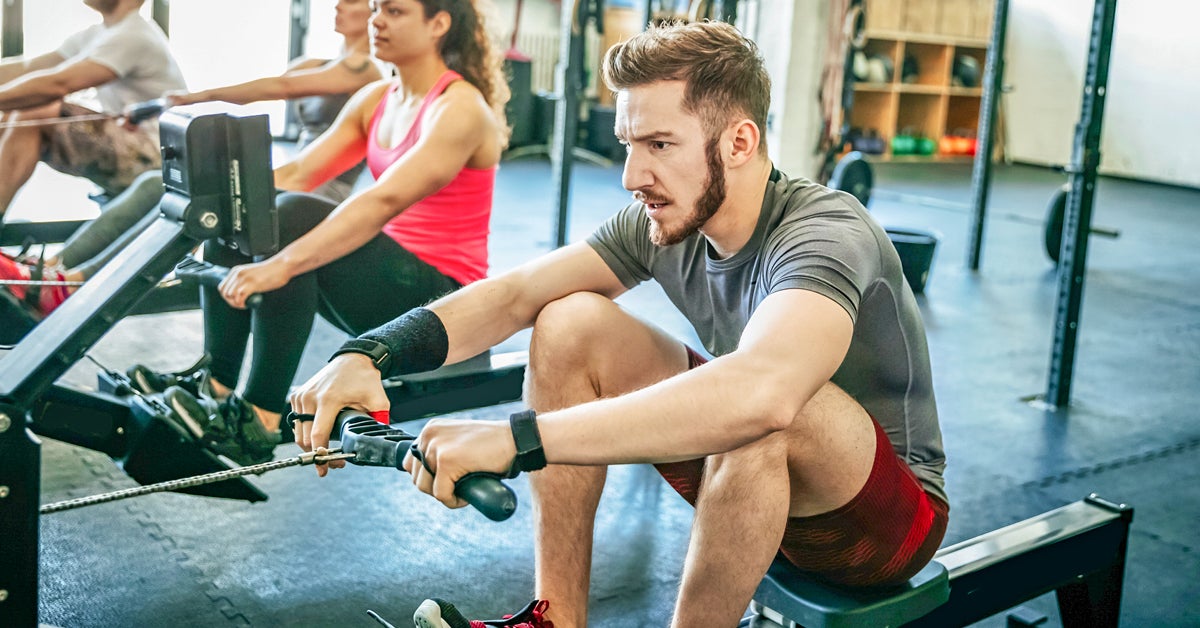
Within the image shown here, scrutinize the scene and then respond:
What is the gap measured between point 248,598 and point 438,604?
24.6 inches

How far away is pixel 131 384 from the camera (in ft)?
6.91

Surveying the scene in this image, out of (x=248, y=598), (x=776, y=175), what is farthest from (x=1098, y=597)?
(x=248, y=598)

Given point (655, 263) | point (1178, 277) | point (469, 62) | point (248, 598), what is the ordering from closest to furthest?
point (655, 263) < point (248, 598) < point (469, 62) < point (1178, 277)

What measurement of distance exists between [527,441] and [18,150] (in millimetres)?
2494

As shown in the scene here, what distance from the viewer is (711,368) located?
1234 millimetres

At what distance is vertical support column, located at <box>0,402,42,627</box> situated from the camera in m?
1.27

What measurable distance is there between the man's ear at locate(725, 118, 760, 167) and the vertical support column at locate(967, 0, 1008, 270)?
386cm

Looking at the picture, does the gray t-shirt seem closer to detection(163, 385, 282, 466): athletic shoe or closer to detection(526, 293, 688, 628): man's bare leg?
detection(526, 293, 688, 628): man's bare leg

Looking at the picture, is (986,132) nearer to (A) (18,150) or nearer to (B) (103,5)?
(B) (103,5)

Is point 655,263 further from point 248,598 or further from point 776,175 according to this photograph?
point 248,598

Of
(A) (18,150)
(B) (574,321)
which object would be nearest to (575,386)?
(B) (574,321)

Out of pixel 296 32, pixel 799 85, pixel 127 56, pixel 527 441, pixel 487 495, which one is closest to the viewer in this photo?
pixel 487 495

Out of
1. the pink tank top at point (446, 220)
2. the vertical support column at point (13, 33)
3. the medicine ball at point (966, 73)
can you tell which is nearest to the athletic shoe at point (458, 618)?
the pink tank top at point (446, 220)

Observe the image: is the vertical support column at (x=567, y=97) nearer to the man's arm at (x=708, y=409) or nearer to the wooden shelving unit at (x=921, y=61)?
the man's arm at (x=708, y=409)
